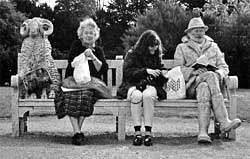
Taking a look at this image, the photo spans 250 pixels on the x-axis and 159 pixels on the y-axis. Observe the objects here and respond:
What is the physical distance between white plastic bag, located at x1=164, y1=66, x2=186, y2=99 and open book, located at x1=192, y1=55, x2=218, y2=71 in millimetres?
230

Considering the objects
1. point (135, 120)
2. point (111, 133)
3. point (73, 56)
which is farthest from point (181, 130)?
point (73, 56)

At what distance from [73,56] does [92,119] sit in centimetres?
245

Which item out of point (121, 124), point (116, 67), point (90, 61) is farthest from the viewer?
point (116, 67)

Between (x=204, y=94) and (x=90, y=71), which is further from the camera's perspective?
(x=90, y=71)

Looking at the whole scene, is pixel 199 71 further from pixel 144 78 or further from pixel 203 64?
pixel 144 78

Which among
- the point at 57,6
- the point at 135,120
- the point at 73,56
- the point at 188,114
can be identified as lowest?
the point at 188,114

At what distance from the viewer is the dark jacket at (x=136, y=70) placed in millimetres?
5339

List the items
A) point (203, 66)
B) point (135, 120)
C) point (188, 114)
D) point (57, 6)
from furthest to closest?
point (57, 6), point (188, 114), point (203, 66), point (135, 120)

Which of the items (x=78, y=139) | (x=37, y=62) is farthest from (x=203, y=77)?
(x=37, y=62)

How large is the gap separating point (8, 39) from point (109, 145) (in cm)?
1916

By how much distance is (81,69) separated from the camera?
211 inches

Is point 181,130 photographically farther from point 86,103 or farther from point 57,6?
point 57,6

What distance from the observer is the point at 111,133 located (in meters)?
5.97

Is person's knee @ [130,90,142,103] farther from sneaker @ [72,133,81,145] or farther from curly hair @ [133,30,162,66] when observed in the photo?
sneaker @ [72,133,81,145]
